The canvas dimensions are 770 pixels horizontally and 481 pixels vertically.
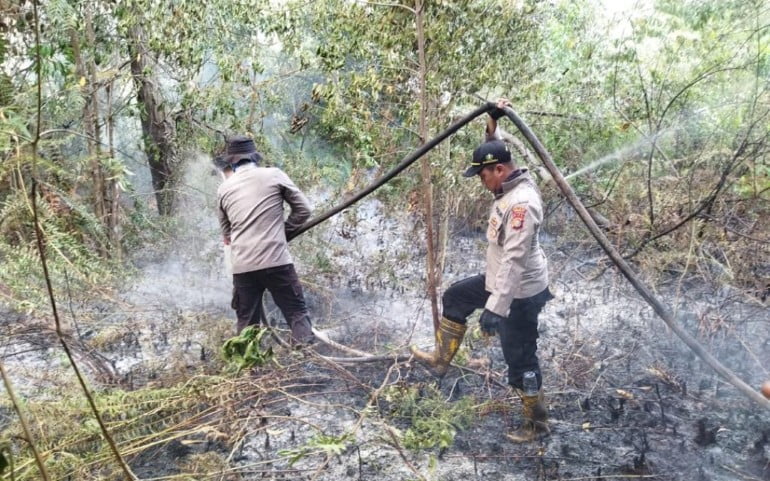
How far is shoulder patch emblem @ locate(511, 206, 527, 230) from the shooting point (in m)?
3.33

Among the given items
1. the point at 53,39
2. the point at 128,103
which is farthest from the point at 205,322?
the point at 53,39

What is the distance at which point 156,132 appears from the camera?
738 cm

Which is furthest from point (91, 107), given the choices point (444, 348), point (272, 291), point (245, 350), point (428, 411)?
point (428, 411)

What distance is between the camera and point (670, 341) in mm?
4996

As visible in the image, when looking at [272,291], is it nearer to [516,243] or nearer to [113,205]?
[516,243]

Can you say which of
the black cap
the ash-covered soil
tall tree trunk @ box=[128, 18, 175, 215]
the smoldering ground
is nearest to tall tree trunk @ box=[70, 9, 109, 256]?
tall tree trunk @ box=[128, 18, 175, 215]

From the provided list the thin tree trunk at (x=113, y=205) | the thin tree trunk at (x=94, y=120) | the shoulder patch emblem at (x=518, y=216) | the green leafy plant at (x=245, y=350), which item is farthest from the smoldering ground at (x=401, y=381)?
the shoulder patch emblem at (x=518, y=216)

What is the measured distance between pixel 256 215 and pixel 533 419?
2552 mm

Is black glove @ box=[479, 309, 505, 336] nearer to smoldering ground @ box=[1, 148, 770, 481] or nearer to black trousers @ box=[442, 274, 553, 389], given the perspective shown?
black trousers @ box=[442, 274, 553, 389]

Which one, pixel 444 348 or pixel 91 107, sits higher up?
Answer: pixel 91 107

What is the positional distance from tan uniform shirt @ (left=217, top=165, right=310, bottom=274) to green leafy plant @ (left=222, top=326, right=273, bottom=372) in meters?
1.38

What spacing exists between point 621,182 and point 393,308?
289cm

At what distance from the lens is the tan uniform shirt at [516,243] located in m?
3.34

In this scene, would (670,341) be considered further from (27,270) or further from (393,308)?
(27,270)
